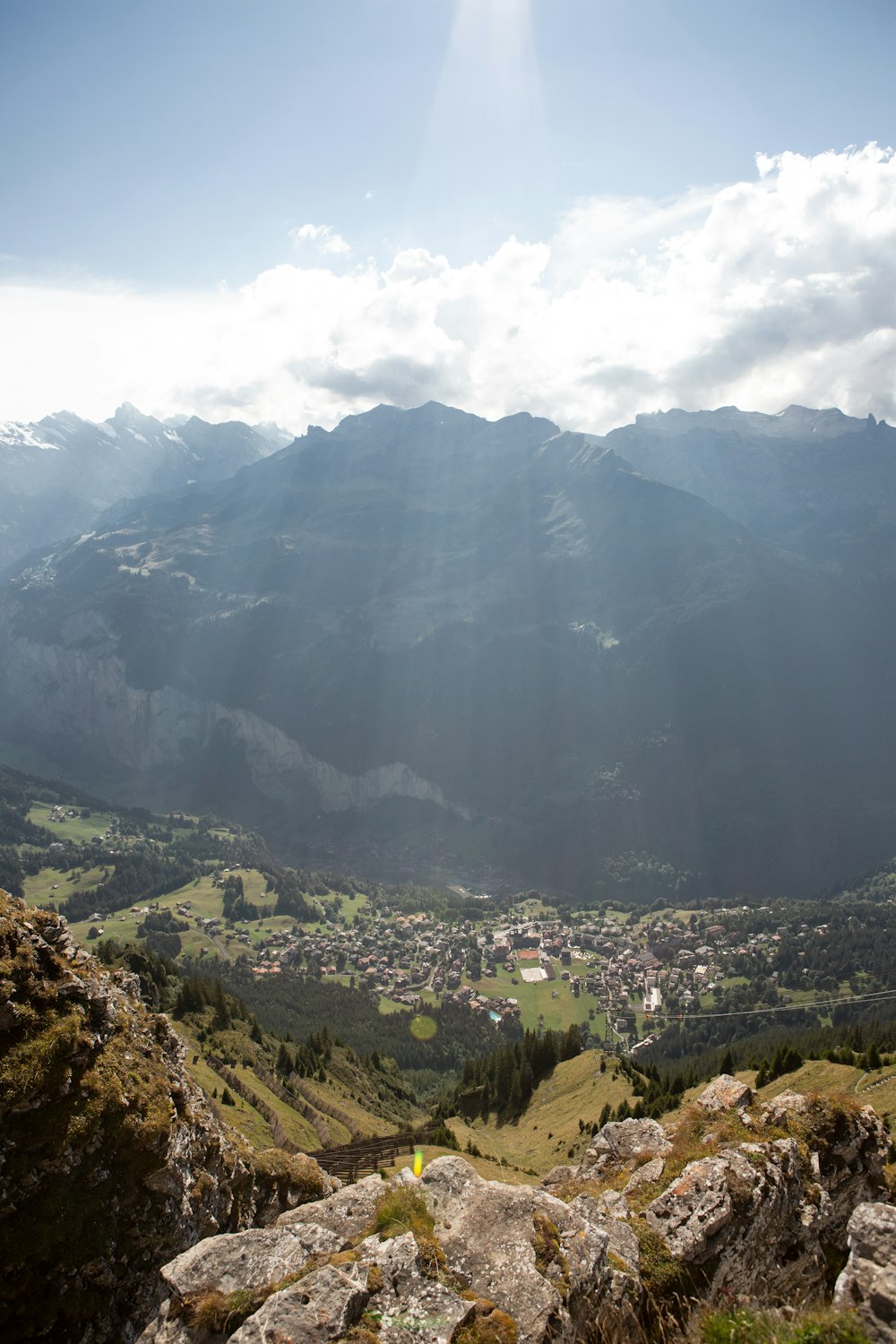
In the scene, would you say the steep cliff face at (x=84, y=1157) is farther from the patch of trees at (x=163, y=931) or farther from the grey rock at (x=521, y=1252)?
the patch of trees at (x=163, y=931)

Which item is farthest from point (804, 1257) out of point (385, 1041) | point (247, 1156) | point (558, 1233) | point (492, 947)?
point (492, 947)

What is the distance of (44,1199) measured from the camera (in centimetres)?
1469

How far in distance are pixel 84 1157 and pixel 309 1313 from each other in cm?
884

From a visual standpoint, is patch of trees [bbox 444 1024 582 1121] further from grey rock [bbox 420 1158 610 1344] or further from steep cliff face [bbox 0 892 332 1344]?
grey rock [bbox 420 1158 610 1344]

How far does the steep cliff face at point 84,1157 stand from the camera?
14430 millimetres

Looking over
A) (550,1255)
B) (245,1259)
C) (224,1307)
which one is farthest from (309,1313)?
(550,1255)

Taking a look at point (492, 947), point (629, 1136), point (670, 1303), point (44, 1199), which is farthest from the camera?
point (492, 947)

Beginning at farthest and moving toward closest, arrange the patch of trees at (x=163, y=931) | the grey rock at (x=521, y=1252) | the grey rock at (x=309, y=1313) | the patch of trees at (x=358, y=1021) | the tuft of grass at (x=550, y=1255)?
the patch of trees at (x=163, y=931)
the patch of trees at (x=358, y=1021)
the tuft of grass at (x=550, y=1255)
the grey rock at (x=521, y=1252)
the grey rock at (x=309, y=1313)

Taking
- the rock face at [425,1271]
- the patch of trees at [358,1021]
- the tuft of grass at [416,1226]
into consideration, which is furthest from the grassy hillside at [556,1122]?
the patch of trees at [358,1021]

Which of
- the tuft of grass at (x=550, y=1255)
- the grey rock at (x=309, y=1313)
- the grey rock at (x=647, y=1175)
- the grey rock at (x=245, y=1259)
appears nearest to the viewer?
the grey rock at (x=309, y=1313)

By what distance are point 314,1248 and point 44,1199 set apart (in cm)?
660

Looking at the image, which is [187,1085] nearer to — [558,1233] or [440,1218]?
[440,1218]

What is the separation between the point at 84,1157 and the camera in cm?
1566

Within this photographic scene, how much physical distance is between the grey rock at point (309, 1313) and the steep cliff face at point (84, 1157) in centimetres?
771
